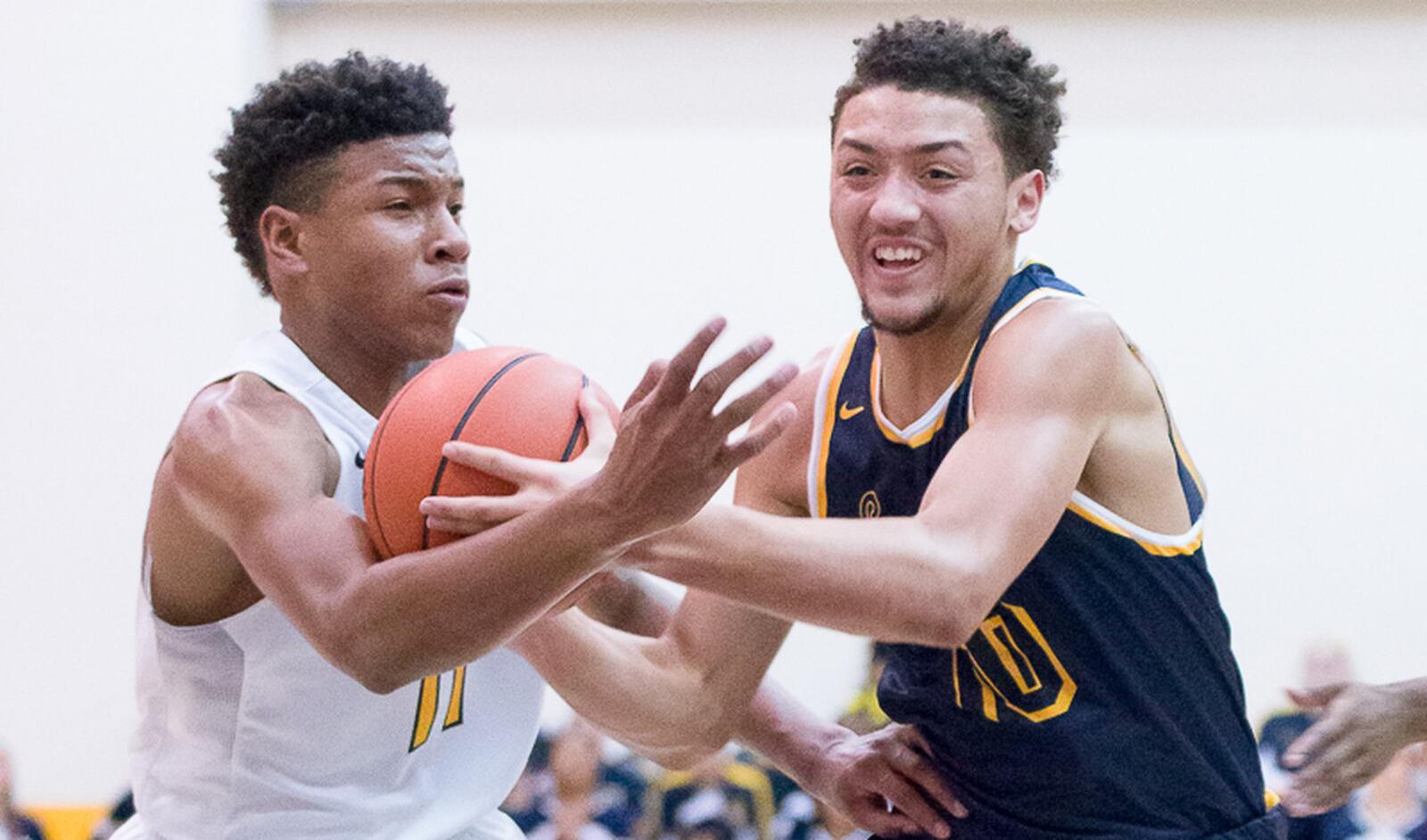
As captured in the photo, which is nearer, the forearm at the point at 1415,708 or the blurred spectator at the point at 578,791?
the forearm at the point at 1415,708

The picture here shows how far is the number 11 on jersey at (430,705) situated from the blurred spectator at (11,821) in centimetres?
483

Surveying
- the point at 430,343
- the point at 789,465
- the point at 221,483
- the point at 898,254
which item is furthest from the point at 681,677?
the point at 221,483

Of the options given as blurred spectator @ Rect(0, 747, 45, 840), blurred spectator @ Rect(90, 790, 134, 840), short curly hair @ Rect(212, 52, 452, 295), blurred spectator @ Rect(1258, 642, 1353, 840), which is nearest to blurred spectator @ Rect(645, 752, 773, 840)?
blurred spectator @ Rect(1258, 642, 1353, 840)

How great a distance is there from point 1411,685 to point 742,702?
45.6 inches

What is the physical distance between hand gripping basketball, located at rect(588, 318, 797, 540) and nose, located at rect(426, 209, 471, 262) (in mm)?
828

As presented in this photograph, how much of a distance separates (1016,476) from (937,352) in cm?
46

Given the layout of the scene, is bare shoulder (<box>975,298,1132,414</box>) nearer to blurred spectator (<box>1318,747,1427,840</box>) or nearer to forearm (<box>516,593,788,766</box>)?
forearm (<box>516,593,788,766</box>)

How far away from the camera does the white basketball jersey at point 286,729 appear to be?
2609mm

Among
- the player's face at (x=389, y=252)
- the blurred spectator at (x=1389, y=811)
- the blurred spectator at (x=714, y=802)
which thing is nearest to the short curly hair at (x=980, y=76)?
the player's face at (x=389, y=252)

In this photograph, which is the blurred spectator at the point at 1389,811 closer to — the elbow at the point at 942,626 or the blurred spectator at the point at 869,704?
the blurred spectator at the point at 869,704

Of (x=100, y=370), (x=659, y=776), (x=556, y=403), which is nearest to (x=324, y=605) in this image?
(x=556, y=403)

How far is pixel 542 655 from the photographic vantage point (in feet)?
9.23

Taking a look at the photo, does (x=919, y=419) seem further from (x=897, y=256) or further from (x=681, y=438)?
(x=681, y=438)

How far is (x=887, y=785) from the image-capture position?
278 cm
